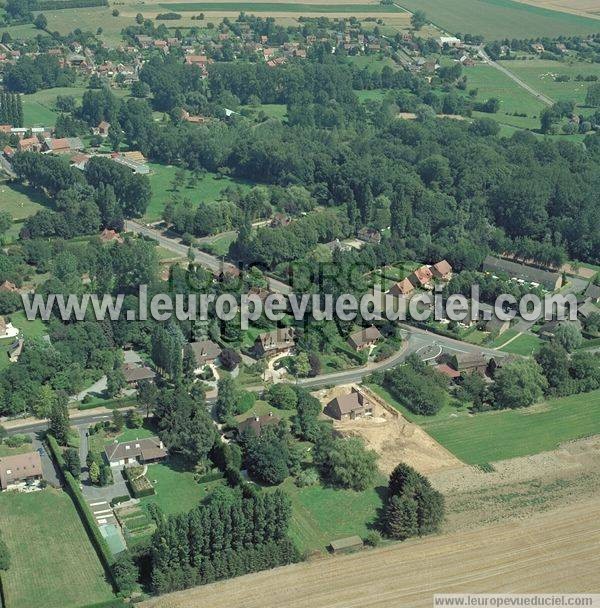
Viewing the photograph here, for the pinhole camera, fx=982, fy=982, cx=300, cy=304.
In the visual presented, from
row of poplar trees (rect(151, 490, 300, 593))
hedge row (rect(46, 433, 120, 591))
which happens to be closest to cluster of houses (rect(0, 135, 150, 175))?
hedge row (rect(46, 433, 120, 591))

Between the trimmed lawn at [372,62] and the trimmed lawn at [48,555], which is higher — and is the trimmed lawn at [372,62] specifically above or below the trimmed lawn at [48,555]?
above

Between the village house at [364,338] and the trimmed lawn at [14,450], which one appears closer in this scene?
the trimmed lawn at [14,450]

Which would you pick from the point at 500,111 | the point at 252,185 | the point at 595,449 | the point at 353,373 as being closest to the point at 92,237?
the point at 252,185

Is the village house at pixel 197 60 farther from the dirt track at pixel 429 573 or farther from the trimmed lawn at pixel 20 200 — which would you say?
the dirt track at pixel 429 573

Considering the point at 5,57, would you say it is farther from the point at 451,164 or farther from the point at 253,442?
the point at 253,442

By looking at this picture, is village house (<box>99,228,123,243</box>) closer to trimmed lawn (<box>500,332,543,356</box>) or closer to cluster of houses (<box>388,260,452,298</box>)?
cluster of houses (<box>388,260,452,298</box>)

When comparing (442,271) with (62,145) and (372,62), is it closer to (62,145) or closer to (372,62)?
(62,145)

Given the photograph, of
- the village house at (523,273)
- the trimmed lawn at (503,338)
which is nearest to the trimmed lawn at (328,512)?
the trimmed lawn at (503,338)
